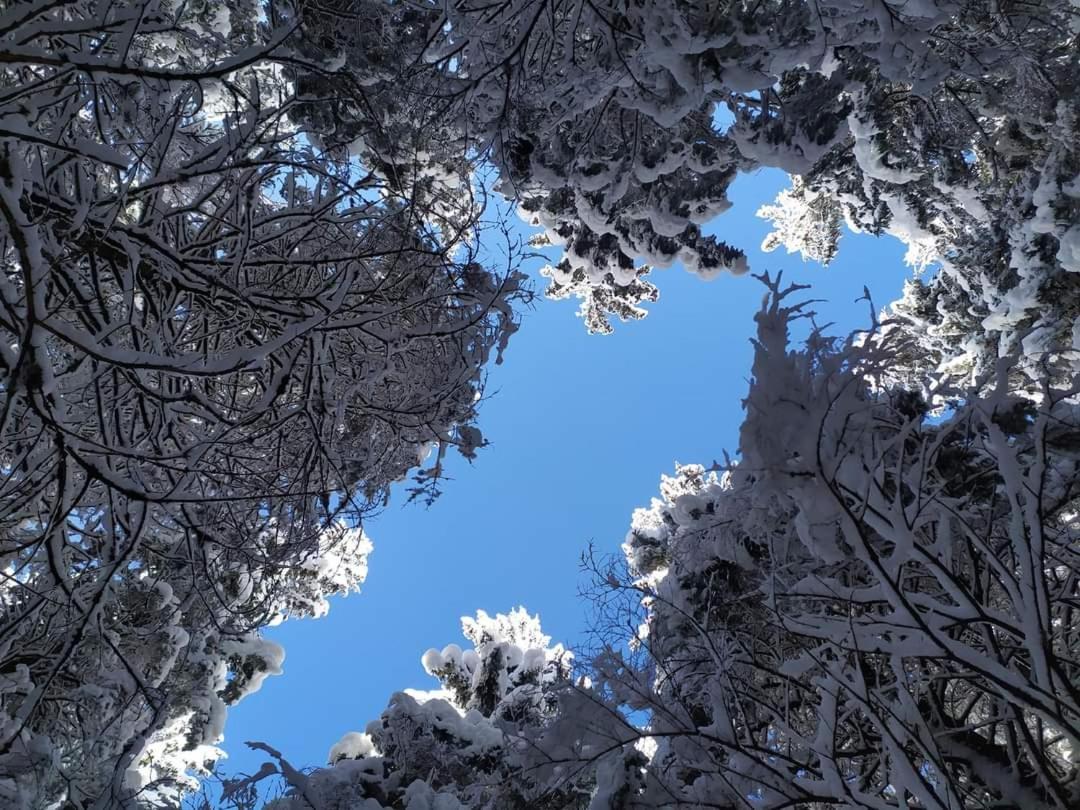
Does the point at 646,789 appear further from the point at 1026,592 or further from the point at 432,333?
the point at 432,333

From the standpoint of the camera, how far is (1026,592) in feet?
7.16

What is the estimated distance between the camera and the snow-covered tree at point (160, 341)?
6.50 ft

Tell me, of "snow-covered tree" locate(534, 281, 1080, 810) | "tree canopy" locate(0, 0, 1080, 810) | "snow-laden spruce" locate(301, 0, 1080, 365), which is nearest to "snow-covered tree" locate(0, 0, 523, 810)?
"tree canopy" locate(0, 0, 1080, 810)

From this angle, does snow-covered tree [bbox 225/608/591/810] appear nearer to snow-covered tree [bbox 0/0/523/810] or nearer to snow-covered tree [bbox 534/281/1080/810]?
snow-covered tree [bbox 534/281/1080/810]

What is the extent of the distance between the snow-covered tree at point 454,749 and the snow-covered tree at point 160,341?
1896 millimetres

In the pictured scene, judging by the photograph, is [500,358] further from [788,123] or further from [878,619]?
[788,123]

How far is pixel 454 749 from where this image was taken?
938 cm

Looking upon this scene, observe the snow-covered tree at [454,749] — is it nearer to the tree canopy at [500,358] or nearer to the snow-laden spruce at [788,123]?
the tree canopy at [500,358]

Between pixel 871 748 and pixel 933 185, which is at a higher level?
pixel 933 185

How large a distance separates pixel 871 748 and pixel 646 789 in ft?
4.59

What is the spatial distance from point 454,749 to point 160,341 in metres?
8.78

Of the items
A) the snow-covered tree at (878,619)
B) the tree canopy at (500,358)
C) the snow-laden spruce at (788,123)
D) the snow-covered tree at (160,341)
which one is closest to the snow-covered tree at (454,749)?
the tree canopy at (500,358)

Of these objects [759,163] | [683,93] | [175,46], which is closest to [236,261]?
[683,93]

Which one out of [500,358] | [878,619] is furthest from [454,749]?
[878,619]
